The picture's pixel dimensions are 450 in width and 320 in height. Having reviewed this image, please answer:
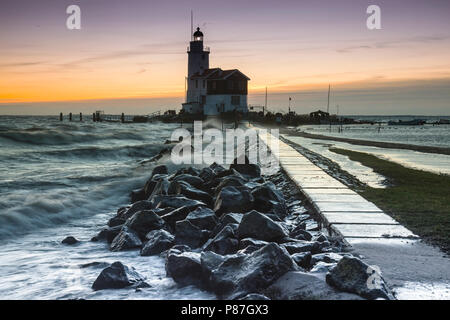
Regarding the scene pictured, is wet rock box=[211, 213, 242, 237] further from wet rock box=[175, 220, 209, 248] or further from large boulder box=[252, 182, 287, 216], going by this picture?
large boulder box=[252, 182, 287, 216]

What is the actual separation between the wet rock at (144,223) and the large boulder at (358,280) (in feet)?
10.8

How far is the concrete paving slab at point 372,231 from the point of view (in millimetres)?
4477

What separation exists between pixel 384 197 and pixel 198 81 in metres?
50.1

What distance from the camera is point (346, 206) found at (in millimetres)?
5887

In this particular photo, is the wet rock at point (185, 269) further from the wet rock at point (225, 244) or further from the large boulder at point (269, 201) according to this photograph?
the large boulder at point (269, 201)

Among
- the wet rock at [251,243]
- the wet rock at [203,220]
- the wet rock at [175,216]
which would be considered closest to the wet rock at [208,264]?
the wet rock at [251,243]

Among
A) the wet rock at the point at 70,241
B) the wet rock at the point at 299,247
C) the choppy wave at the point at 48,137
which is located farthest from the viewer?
the choppy wave at the point at 48,137

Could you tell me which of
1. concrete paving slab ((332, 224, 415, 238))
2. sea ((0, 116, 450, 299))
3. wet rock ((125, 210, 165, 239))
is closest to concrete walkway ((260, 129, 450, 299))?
concrete paving slab ((332, 224, 415, 238))

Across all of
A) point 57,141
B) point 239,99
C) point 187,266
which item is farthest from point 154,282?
point 239,99

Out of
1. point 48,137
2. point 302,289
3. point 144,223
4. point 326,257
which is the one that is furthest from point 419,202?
point 48,137

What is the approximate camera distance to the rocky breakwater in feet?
10.5

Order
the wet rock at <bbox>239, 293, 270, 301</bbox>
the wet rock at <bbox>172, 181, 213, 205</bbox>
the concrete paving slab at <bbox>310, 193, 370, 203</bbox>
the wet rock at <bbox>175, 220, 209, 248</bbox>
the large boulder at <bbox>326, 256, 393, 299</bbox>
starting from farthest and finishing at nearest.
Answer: the wet rock at <bbox>172, 181, 213, 205</bbox> → the concrete paving slab at <bbox>310, 193, 370, 203</bbox> → the wet rock at <bbox>175, 220, 209, 248</bbox> → the wet rock at <bbox>239, 293, 270, 301</bbox> → the large boulder at <bbox>326, 256, 393, 299</bbox>

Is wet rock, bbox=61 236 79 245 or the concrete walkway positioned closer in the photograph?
the concrete walkway

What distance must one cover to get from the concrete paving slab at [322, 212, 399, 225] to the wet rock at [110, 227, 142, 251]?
8.31 feet
